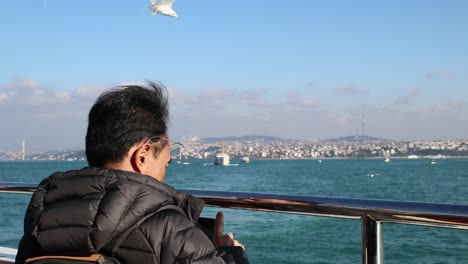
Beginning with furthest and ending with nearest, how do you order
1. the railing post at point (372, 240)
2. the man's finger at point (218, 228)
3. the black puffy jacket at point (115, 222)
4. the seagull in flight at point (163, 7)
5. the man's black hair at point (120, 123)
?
the seagull in flight at point (163, 7)
the railing post at point (372, 240)
the man's finger at point (218, 228)
the man's black hair at point (120, 123)
the black puffy jacket at point (115, 222)

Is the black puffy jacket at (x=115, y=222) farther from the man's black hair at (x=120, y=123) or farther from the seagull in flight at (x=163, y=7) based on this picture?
the seagull in flight at (x=163, y=7)

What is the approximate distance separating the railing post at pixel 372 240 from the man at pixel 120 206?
19.8 inches

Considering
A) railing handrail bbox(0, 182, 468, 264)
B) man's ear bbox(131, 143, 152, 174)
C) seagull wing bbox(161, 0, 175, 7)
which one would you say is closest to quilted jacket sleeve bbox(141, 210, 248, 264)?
man's ear bbox(131, 143, 152, 174)

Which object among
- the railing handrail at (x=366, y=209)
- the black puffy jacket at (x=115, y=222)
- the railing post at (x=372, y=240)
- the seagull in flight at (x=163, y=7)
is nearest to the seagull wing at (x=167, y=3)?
the seagull in flight at (x=163, y=7)

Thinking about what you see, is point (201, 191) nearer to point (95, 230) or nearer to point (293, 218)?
point (293, 218)

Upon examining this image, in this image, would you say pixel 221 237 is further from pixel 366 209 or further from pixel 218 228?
pixel 366 209

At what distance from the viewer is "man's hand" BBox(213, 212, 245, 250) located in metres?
1.61

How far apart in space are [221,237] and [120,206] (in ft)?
1.35

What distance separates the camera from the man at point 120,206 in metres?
1.32

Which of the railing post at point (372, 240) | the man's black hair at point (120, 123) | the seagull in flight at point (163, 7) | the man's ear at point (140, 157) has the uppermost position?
the seagull in flight at point (163, 7)

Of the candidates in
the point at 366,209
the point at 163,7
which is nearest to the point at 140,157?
the point at 366,209

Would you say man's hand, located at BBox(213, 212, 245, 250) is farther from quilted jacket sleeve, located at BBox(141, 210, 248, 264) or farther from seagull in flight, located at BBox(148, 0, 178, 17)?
seagull in flight, located at BBox(148, 0, 178, 17)

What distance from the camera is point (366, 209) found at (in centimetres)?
185

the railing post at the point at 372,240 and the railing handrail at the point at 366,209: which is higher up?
the railing handrail at the point at 366,209
